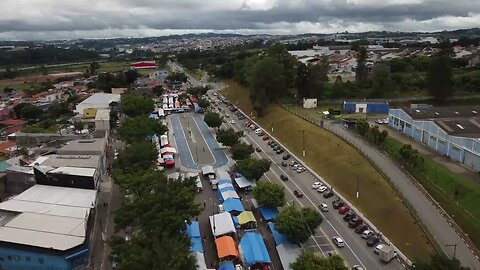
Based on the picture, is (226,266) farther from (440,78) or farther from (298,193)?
(440,78)

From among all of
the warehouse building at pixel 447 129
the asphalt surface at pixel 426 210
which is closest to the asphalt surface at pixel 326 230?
the asphalt surface at pixel 426 210

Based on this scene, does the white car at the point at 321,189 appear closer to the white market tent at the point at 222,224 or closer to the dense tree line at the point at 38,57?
the white market tent at the point at 222,224

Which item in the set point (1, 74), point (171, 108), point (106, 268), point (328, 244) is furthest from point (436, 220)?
point (1, 74)

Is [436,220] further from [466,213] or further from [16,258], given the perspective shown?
[16,258]

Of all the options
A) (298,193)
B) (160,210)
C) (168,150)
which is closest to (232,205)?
(298,193)

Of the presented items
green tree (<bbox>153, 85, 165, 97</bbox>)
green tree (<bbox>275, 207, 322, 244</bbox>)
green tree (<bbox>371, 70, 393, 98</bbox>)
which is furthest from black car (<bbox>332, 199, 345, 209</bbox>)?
green tree (<bbox>153, 85, 165, 97</bbox>)

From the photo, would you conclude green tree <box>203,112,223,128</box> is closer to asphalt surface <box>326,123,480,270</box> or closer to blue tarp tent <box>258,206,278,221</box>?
asphalt surface <box>326,123,480,270</box>
